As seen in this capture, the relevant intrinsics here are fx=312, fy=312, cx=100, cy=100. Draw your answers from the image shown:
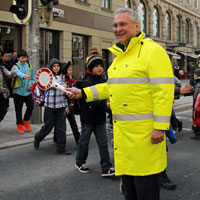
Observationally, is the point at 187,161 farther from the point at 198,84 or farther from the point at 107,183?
the point at 198,84

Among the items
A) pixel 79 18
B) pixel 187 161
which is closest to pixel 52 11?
pixel 187 161

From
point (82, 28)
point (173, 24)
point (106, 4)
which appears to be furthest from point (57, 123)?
point (173, 24)

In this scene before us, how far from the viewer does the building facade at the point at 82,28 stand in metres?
14.7

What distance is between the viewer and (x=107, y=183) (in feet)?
13.5

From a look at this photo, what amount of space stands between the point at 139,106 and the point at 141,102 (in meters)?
0.04

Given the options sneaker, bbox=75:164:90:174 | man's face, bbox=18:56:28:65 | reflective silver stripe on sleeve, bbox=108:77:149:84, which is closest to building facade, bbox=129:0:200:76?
man's face, bbox=18:56:28:65

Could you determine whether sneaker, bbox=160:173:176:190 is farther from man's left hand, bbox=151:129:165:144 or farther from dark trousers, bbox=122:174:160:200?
man's left hand, bbox=151:129:165:144

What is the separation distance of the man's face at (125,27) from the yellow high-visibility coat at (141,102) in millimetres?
74

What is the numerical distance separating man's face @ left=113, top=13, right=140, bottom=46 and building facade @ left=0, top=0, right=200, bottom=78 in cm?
609

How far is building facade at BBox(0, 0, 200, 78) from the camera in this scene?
1470 cm

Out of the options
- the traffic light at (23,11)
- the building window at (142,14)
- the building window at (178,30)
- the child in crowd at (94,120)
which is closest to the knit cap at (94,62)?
the child in crowd at (94,120)

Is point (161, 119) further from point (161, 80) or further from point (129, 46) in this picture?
point (129, 46)

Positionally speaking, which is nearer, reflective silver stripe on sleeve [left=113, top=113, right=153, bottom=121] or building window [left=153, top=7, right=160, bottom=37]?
reflective silver stripe on sleeve [left=113, top=113, right=153, bottom=121]

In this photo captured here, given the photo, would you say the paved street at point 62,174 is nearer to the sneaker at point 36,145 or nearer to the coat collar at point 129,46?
the sneaker at point 36,145
